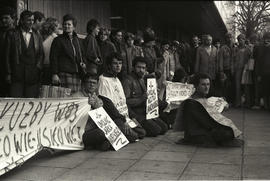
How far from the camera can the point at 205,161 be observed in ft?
17.3

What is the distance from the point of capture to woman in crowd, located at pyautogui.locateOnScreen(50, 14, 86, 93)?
679 centimetres

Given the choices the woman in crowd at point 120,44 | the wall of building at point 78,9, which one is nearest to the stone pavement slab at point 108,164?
the woman in crowd at point 120,44

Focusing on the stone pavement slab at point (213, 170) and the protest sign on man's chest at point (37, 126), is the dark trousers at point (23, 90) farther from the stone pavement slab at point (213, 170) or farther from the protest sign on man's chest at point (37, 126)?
the stone pavement slab at point (213, 170)

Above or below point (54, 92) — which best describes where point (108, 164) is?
below

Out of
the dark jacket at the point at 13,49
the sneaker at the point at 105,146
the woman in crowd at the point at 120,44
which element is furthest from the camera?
the woman in crowd at the point at 120,44

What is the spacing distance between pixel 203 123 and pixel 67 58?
239 centimetres

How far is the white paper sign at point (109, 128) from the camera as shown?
6062 millimetres

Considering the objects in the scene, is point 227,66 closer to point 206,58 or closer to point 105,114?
point 206,58

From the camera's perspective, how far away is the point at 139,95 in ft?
24.2

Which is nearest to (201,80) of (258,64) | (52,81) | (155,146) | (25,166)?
(155,146)

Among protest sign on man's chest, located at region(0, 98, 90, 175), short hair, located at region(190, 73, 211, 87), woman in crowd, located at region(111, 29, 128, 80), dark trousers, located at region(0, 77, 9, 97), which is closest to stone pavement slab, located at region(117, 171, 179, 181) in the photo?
protest sign on man's chest, located at region(0, 98, 90, 175)

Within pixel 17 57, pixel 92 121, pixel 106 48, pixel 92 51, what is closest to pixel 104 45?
pixel 106 48

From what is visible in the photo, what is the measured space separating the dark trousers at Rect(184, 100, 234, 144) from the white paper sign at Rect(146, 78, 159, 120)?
1087mm

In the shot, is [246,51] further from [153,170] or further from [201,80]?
[153,170]
